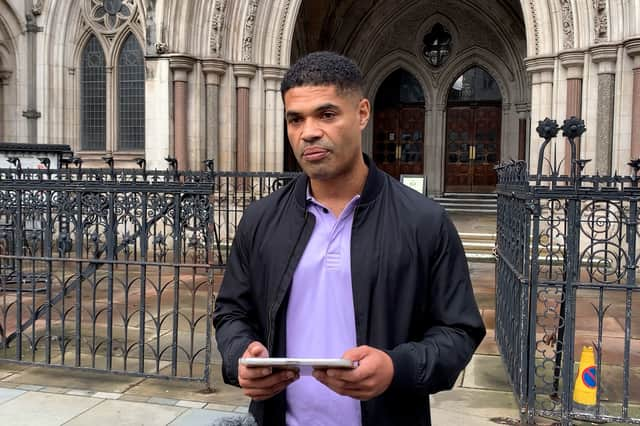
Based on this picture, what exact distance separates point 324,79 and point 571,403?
3415mm

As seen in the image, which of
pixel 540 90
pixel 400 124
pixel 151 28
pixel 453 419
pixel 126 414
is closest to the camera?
pixel 453 419

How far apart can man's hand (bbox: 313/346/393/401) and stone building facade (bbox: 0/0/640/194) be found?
10.3 meters

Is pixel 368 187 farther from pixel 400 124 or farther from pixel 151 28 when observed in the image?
pixel 400 124

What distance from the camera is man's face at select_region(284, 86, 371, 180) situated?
1.70 metres

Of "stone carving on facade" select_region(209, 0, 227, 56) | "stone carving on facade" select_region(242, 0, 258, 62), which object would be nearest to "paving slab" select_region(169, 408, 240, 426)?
"stone carving on facade" select_region(209, 0, 227, 56)

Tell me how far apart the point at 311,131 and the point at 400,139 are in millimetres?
18217

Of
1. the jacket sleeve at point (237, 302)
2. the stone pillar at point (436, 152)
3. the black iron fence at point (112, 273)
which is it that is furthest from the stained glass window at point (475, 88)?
the jacket sleeve at point (237, 302)

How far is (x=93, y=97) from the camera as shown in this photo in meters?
15.8

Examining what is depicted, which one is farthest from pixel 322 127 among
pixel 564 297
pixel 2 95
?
pixel 2 95

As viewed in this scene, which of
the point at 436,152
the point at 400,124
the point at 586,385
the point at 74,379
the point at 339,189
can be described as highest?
the point at 400,124

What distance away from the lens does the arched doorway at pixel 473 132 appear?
61.6ft

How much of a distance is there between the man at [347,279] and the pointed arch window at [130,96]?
1432 centimetres

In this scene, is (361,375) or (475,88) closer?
(361,375)

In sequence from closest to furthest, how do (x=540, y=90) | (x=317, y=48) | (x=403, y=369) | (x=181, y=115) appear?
(x=403, y=369)
(x=540, y=90)
(x=181, y=115)
(x=317, y=48)
